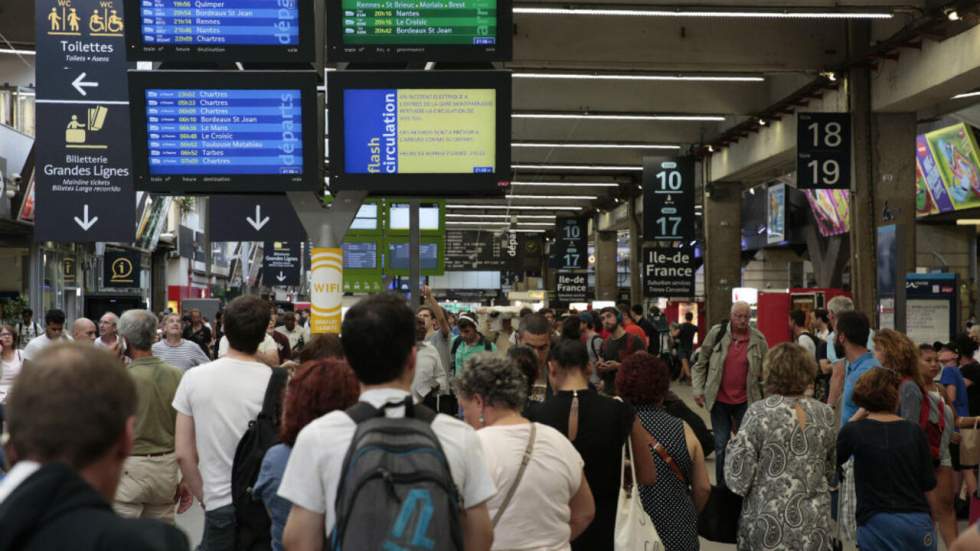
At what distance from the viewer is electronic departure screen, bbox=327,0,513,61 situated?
8781mm

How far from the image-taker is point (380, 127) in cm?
878

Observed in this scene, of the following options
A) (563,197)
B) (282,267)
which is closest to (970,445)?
(282,267)

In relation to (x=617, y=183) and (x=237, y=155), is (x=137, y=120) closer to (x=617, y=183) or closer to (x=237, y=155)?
(x=237, y=155)

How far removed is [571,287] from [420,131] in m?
33.2

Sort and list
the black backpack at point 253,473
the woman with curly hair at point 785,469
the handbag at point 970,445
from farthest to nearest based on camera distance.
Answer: the handbag at point 970,445
the woman with curly hair at point 785,469
the black backpack at point 253,473

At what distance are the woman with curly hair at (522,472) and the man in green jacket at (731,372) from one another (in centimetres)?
616

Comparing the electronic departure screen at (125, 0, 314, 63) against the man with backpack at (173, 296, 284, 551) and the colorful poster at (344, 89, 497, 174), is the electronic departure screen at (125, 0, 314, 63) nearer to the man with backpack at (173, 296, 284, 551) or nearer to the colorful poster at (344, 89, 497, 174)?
the colorful poster at (344, 89, 497, 174)

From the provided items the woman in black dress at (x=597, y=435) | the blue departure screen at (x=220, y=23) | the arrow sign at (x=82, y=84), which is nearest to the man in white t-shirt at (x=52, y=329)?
the blue departure screen at (x=220, y=23)

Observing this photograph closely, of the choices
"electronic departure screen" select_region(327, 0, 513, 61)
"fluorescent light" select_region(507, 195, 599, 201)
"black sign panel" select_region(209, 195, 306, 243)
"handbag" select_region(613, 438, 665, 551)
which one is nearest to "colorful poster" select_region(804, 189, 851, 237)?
"fluorescent light" select_region(507, 195, 599, 201)

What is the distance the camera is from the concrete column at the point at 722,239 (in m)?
29.8

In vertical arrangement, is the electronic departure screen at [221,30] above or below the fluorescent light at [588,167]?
below

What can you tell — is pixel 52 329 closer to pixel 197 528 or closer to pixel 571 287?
pixel 197 528

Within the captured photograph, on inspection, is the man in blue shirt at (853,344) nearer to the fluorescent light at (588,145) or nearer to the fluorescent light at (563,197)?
the fluorescent light at (588,145)

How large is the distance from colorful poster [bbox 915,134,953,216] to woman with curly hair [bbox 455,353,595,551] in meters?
20.5
